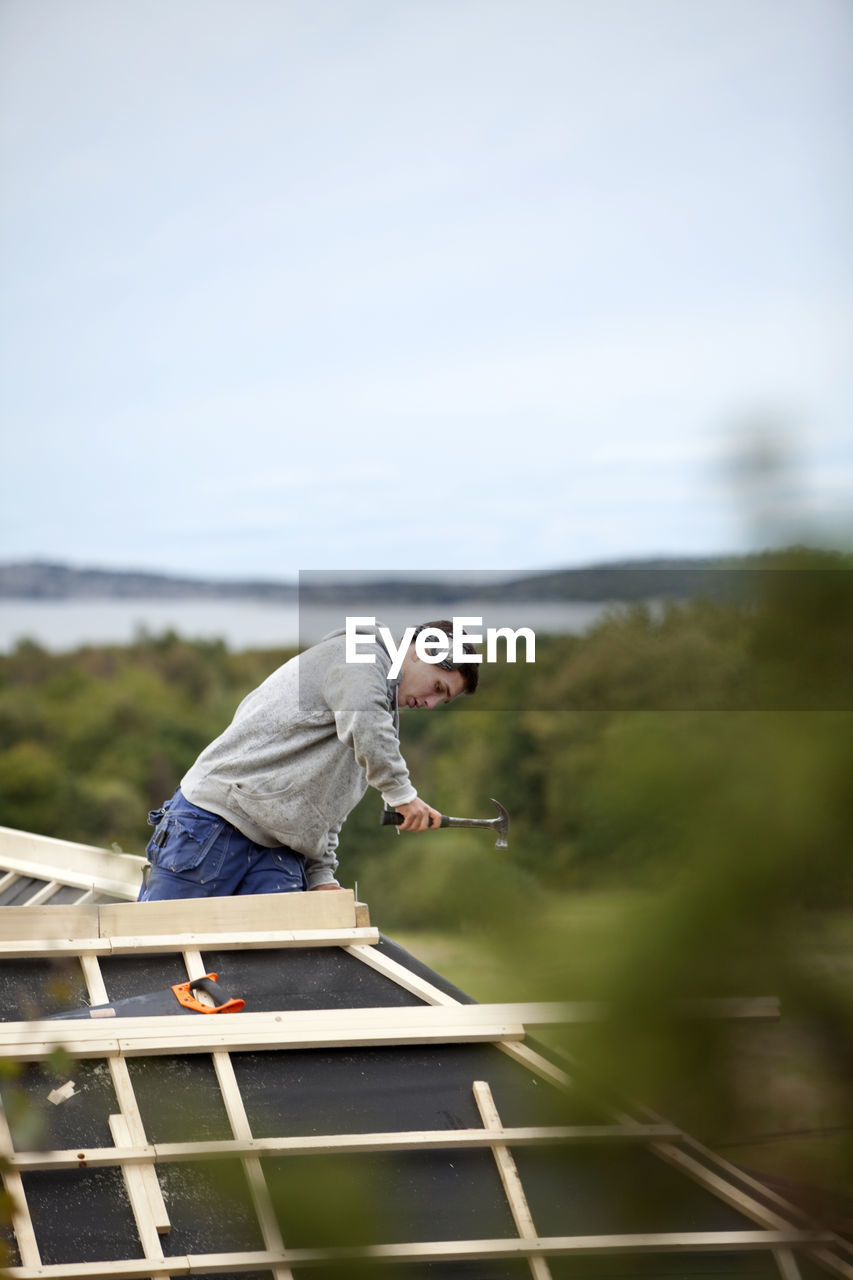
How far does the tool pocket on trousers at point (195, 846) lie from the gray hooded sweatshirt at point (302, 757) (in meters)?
0.05

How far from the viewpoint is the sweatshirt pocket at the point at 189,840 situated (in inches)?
143

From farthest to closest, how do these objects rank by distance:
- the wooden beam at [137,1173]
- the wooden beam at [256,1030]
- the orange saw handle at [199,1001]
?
1. the orange saw handle at [199,1001]
2. the wooden beam at [256,1030]
3. the wooden beam at [137,1173]

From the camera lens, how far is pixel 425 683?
364cm

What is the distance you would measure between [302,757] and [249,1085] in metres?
1.12

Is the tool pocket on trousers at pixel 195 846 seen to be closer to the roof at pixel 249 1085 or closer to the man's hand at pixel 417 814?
the roof at pixel 249 1085

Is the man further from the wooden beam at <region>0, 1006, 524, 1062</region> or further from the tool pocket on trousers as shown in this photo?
the wooden beam at <region>0, 1006, 524, 1062</region>

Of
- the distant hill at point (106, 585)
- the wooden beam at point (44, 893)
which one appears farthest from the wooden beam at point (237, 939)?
the distant hill at point (106, 585)

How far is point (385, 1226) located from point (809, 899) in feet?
0.96

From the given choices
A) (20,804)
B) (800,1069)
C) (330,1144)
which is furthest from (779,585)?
(20,804)

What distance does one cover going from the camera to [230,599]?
54.9m

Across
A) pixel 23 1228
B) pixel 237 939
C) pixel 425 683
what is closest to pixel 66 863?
pixel 237 939

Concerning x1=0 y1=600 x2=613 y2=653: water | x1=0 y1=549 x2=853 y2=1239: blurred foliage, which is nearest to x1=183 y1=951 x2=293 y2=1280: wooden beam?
x1=0 y1=549 x2=853 y2=1239: blurred foliage

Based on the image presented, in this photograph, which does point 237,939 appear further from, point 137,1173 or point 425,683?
point 425,683

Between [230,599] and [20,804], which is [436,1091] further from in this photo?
[230,599]
